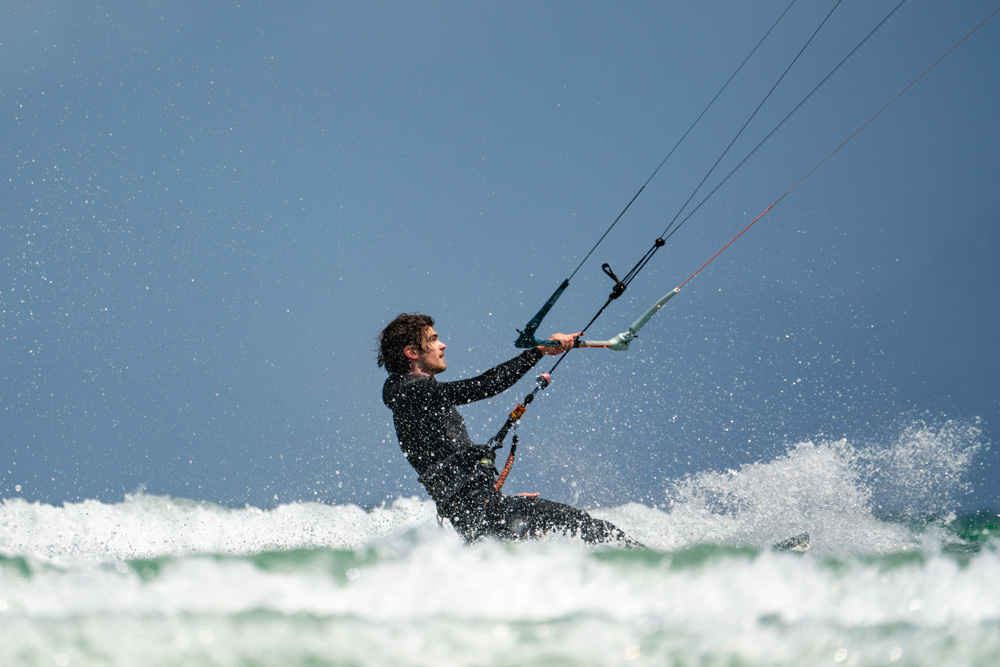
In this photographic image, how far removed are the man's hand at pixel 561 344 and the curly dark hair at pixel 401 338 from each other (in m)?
0.70

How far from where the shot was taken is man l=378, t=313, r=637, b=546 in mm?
3680

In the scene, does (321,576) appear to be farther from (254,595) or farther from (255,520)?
(255,520)

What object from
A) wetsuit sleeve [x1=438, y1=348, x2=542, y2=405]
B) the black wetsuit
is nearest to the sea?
the black wetsuit

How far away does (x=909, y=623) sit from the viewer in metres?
2.50

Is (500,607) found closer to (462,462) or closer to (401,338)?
(462,462)

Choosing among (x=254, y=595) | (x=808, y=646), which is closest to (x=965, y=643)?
(x=808, y=646)

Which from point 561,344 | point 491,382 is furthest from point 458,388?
point 561,344

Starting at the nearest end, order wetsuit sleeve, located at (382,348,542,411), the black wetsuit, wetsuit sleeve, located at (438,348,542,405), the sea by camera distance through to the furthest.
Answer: the sea → the black wetsuit → wetsuit sleeve, located at (382,348,542,411) → wetsuit sleeve, located at (438,348,542,405)

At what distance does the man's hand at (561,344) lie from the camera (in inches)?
163

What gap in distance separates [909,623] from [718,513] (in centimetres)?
234

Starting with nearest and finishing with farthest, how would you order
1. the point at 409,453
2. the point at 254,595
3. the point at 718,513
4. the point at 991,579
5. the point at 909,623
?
the point at 254,595 < the point at 909,623 < the point at 991,579 < the point at 409,453 < the point at 718,513

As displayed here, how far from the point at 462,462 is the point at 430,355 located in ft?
2.35

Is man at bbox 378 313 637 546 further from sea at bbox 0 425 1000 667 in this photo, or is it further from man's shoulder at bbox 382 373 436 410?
sea at bbox 0 425 1000 667

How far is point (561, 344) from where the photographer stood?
4.16 meters
